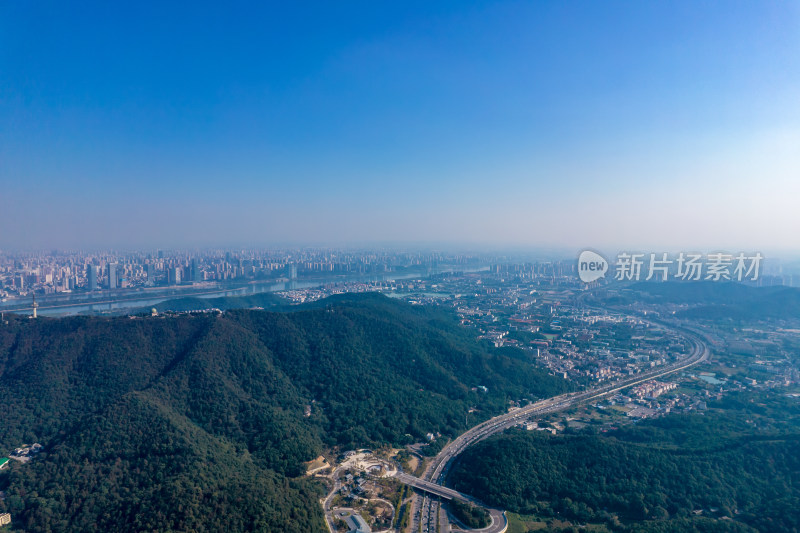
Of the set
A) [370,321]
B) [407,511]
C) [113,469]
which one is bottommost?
[407,511]

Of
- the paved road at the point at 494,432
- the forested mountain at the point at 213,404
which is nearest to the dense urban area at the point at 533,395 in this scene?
the paved road at the point at 494,432

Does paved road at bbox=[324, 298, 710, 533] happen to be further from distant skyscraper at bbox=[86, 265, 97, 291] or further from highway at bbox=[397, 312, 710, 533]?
distant skyscraper at bbox=[86, 265, 97, 291]

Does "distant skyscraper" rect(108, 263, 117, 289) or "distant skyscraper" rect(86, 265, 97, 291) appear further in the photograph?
"distant skyscraper" rect(108, 263, 117, 289)

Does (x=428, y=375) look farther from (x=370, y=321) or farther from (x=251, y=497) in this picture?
(x=251, y=497)

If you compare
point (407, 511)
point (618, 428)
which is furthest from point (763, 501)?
point (407, 511)

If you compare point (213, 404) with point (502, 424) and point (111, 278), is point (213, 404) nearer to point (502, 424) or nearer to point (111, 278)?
point (502, 424)

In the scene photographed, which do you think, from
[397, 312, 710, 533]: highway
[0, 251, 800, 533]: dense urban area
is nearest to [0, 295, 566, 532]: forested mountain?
[0, 251, 800, 533]: dense urban area

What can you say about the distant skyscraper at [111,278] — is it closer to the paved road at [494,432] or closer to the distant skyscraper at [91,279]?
the distant skyscraper at [91,279]
